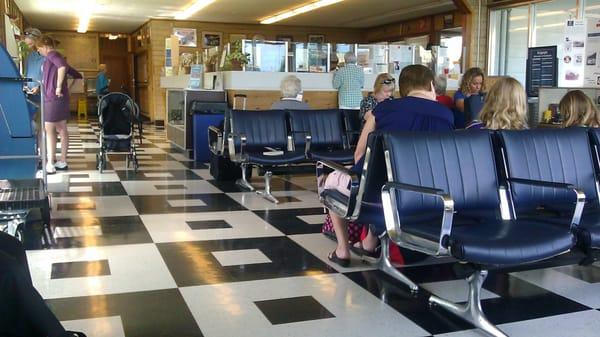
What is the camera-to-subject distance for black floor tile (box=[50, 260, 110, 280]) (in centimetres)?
315

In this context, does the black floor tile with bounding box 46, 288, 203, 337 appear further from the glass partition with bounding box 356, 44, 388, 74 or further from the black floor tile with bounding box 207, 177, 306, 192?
the glass partition with bounding box 356, 44, 388, 74

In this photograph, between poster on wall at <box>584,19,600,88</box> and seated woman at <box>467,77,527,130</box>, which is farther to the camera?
poster on wall at <box>584,19,600,88</box>

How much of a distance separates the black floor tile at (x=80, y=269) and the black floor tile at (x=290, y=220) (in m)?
1.27

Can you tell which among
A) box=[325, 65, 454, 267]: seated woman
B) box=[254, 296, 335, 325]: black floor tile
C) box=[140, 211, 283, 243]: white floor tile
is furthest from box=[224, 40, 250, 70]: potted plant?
box=[254, 296, 335, 325]: black floor tile

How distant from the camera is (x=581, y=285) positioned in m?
3.13

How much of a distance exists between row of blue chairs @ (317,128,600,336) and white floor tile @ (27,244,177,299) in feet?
3.31

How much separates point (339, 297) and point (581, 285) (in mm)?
1260

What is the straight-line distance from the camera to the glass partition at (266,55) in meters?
8.26

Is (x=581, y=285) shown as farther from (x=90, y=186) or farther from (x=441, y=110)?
(x=90, y=186)

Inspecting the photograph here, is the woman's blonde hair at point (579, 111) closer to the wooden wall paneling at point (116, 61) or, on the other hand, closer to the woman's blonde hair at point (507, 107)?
the woman's blonde hair at point (507, 107)

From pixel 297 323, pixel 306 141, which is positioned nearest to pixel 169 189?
pixel 306 141

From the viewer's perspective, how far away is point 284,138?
558cm

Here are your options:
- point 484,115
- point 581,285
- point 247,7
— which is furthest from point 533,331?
point 247,7

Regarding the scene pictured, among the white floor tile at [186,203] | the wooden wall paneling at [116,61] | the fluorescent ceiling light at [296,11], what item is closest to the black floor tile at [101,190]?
the white floor tile at [186,203]
